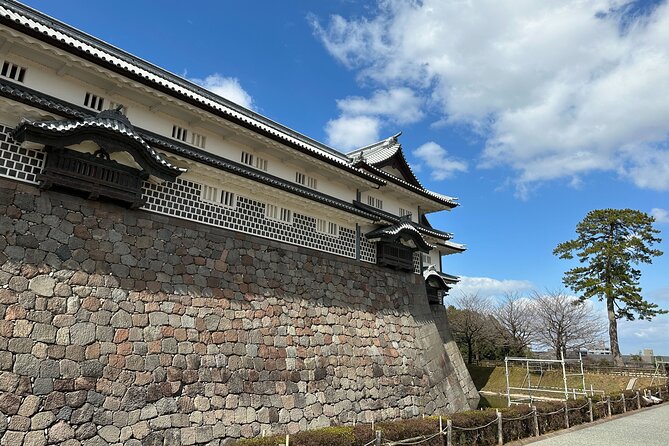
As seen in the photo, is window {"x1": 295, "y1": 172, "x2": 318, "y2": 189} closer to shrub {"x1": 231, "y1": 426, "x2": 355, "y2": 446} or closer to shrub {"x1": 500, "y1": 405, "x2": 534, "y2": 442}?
shrub {"x1": 231, "y1": 426, "x2": 355, "y2": 446}

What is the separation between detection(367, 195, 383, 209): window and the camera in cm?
1534

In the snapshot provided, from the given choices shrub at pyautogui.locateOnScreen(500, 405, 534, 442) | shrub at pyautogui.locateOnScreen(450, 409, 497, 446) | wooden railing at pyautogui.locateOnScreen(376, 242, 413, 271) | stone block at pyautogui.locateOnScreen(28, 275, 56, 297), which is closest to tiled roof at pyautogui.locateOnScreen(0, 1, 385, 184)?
wooden railing at pyautogui.locateOnScreen(376, 242, 413, 271)

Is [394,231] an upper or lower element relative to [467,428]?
upper

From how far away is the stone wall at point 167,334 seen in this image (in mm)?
6945

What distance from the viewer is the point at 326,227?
508 inches

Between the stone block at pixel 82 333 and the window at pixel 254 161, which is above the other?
the window at pixel 254 161

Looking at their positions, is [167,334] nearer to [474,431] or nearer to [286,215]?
[286,215]

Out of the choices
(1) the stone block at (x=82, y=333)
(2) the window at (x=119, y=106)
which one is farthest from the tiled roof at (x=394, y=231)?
(1) the stone block at (x=82, y=333)

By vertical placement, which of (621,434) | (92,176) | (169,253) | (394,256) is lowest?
(621,434)

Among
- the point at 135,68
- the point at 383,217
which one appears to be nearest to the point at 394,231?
the point at 383,217

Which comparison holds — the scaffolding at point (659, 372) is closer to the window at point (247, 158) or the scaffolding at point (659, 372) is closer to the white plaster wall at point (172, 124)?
the white plaster wall at point (172, 124)

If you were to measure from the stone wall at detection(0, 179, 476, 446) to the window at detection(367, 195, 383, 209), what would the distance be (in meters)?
3.21

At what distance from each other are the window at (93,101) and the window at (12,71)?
1150 mm

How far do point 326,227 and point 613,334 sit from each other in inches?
1027
